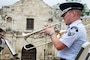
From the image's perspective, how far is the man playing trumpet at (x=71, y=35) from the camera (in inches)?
169

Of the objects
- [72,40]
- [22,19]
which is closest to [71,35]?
[72,40]

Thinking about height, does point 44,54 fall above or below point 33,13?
below


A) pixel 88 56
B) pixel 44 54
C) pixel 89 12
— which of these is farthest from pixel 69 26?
pixel 89 12

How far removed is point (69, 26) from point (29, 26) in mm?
26875

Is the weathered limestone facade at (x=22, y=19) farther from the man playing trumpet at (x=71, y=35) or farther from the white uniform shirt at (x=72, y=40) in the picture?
the white uniform shirt at (x=72, y=40)

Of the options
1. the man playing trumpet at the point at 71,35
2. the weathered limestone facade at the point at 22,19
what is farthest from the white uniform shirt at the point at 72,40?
the weathered limestone facade at the point at 22,19

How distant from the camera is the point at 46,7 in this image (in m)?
31.8

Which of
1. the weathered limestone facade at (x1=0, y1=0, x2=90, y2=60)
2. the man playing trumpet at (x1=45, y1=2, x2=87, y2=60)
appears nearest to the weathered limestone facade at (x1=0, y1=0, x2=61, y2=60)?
the weathered limestone facade at (x1=0, y1=0, x2=90, y2=60)

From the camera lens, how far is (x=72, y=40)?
4297 mm

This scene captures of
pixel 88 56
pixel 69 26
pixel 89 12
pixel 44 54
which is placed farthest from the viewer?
pixel 89 12

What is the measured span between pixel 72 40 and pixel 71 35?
0.21ft

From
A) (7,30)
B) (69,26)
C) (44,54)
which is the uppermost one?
(69,26)

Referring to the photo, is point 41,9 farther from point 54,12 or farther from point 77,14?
point 77,14

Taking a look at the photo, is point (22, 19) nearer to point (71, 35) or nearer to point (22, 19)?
point (22, 19)
